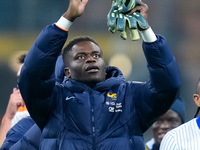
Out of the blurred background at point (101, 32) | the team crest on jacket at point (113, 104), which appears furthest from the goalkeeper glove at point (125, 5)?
the blurred background at point (101, 32)

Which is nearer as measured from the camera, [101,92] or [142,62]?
[101,92]

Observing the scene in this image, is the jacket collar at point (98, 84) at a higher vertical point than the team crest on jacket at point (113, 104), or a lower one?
higher

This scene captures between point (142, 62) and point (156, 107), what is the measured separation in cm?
451

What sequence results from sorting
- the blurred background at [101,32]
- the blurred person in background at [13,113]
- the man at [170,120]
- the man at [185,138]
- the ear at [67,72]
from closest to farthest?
the man at [185,138] → the ear at [67,72] → the man at [170,120] → the blurred person in background at [13,113] → the blurred background at [101,32]

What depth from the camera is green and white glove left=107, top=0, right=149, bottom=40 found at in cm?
398

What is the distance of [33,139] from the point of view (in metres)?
4.76

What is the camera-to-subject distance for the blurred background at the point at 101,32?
8.83m

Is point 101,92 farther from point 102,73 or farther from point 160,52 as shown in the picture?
point 160,52

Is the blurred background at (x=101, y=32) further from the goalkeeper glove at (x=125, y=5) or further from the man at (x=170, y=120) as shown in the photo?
the goalkeeper glove at (x=125, y=5)

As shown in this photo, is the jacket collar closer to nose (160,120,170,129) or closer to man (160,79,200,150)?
man (160,79,200,150)

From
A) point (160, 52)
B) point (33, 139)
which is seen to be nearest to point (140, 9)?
point (160, 52)

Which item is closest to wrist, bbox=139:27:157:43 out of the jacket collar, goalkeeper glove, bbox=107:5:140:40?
goalkeeper glove, bbox=107:5:140:40

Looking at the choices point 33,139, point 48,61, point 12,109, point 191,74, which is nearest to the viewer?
point 48,61

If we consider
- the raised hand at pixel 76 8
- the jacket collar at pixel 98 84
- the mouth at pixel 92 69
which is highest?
the raised hand at pixel 76 8
